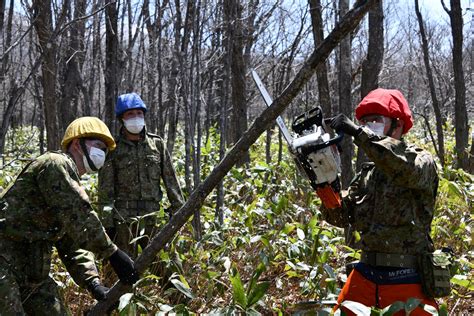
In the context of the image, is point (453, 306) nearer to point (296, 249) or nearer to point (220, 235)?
point (296, 249)

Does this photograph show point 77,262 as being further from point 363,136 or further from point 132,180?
point 363,136

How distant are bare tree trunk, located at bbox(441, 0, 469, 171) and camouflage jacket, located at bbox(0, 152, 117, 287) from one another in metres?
6.50

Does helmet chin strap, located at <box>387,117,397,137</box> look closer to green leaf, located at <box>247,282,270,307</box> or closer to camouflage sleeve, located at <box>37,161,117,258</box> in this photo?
green leaf, located at <box>247,282,270,307</box>

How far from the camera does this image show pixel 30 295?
2.83 m

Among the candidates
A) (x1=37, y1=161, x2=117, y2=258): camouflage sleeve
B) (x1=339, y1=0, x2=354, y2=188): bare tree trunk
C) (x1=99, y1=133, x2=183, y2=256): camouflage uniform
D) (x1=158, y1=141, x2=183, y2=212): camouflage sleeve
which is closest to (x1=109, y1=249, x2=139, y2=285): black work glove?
(x1=37, y1=161, x2=117, y2=258): camouflage sleeve

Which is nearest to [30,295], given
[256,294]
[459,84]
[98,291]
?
[98,291]

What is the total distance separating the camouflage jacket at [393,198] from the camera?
2.72m

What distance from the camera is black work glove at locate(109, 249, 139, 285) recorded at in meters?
2.71

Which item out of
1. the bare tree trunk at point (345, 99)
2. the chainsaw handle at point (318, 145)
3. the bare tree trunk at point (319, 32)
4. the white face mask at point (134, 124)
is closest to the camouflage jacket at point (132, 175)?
the white face mask at point (134, 124)

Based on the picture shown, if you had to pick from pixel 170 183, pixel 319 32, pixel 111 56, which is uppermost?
pixel 319 32

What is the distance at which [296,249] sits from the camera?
163 inches

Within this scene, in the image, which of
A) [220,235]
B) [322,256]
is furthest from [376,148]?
[220,235]

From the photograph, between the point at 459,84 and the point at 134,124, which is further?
the point at 459,84

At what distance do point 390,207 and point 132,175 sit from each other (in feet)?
8.41
